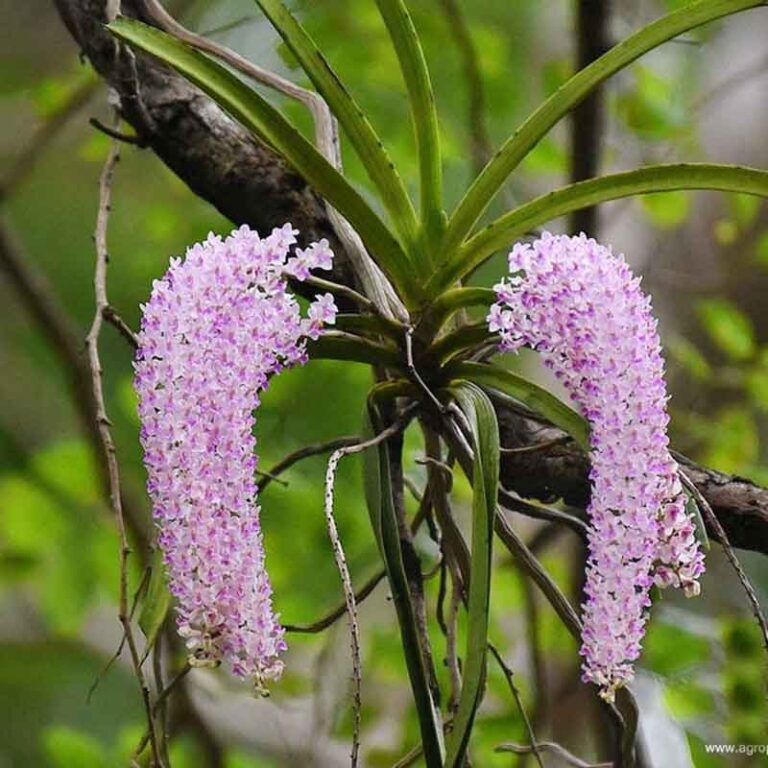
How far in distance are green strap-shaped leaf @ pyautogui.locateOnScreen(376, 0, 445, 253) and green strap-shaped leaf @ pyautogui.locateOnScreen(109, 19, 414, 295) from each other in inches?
1.1

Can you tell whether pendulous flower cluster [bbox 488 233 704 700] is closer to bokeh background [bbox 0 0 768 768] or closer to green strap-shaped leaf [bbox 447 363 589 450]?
green strap-shaped leaf [bbox 447 363 589 450]

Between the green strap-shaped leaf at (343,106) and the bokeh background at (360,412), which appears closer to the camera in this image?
the green strap-shaped leaf at (343,106)

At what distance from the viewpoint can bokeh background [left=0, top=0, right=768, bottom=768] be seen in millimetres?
1292

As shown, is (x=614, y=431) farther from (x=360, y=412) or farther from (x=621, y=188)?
(x=360, y=412)

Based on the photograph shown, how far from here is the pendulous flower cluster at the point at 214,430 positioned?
0.52 m

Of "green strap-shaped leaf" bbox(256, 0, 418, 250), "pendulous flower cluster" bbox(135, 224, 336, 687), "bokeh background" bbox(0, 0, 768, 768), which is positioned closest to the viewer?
"pendulous flower cluster" bbox(135, 224, 336, 687)

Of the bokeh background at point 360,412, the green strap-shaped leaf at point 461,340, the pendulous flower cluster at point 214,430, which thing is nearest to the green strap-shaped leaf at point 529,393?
the green strap-shaped leaf at point 461,340

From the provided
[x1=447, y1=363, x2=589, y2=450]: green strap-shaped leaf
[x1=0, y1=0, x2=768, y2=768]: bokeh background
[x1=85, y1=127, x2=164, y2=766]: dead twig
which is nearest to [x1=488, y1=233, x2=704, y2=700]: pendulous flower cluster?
[x1=447, y1=363, x2=589, y2=450]: green strap-shaped leaf

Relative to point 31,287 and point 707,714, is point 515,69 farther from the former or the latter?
point 707,714

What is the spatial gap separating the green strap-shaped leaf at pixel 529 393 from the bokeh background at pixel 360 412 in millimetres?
396

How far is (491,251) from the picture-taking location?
2.09ft

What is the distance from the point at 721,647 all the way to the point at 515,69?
0.96 meters

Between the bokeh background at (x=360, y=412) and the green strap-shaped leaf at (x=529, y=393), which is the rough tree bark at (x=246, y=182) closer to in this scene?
the green strap-shaped leaf at (x=529, y=393)

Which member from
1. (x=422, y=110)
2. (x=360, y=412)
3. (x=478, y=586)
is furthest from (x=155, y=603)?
(x=360, y=412)
